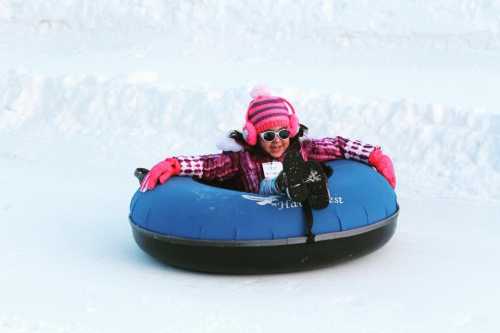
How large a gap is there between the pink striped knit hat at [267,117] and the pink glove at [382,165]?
1.57 feet

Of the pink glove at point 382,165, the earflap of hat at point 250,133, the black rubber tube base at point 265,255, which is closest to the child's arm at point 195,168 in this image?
the earflap of hat at point 250,133

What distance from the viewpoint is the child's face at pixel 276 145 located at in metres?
5.43

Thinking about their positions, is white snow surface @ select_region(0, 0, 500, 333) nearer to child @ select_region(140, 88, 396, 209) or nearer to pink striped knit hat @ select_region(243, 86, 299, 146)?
child @ select_region(140, 88, 396, 209)

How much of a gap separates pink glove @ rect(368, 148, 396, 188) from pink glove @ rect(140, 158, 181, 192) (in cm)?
114

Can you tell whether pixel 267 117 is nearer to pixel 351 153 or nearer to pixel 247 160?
pixel 247 160

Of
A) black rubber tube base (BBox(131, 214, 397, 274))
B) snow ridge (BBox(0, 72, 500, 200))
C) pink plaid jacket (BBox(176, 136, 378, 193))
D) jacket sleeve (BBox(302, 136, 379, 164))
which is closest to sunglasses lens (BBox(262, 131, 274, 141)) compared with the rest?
pink plaid jacket (BBox(176, 136, 378, 193))

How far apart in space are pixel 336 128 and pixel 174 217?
3616 mm

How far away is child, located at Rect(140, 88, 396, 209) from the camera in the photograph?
5391mm

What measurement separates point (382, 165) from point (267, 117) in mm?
731

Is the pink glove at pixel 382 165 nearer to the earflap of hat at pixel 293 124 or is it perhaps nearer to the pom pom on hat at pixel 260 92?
the earflap of hat at pixel 293 124

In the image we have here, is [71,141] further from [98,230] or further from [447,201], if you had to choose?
[447,201]

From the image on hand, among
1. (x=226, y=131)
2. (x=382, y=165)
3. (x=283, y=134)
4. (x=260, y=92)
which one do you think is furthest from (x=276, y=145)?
(x=226, y=131)

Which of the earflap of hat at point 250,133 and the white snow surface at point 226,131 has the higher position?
the earflap of hat at point 250,133

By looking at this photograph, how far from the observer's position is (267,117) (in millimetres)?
5441
